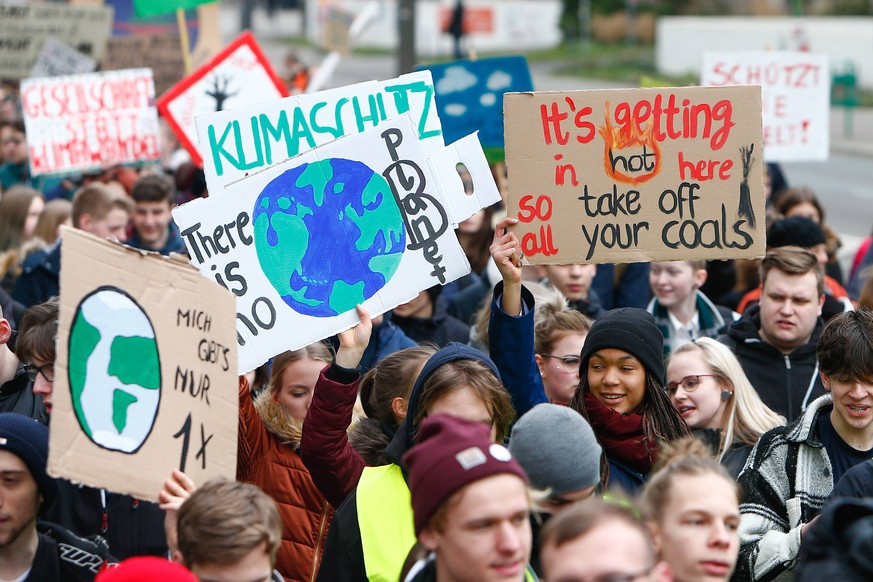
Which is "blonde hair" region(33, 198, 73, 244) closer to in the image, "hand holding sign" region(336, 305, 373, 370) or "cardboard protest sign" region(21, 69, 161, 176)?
"cardboard protest sign" region(21, 69, 161, 176)

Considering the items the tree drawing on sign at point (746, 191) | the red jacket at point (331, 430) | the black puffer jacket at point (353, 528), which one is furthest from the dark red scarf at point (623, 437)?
the tree drawing on sign at point (746, 191)

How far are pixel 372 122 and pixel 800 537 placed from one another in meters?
2.75

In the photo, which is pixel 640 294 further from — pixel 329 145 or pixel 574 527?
pixel 574 527

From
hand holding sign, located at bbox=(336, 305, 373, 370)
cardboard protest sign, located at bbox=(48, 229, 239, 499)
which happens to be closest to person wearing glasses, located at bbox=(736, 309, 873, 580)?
hand holding sign, located at bbox=(336, 305, 373, 370)

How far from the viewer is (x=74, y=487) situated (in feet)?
15.0

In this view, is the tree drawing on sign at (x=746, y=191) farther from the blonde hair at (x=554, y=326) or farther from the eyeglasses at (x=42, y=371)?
the eyeglasses at (x=42, y=371)

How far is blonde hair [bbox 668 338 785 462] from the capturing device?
17.2 ft

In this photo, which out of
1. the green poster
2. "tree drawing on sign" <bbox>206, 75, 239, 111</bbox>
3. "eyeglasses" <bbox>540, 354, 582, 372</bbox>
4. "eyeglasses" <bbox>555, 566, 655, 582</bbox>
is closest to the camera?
"eyeglasses" <bbox>555, 566, 655, 582</bbox>

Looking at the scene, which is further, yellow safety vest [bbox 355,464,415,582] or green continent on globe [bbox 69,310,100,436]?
yellow safety vest [bbox 355,464,415,582]

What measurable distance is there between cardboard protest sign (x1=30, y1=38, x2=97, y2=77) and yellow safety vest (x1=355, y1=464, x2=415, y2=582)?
10.2 metres

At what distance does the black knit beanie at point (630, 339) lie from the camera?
15.3 feet

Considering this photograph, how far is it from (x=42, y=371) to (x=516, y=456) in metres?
2.17

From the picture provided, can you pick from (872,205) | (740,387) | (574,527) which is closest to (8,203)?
(740,387)

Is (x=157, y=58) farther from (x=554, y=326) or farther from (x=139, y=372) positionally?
(x=139, y=372)
